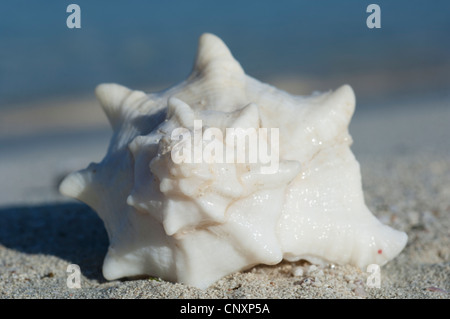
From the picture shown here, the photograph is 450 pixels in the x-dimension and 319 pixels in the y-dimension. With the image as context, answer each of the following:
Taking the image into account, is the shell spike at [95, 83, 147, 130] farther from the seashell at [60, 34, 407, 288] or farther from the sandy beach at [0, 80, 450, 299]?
the sandy beach at [0, 80, 450, 299]

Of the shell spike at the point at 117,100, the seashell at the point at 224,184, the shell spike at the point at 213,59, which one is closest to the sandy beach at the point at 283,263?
the seashell at the point at 224,184

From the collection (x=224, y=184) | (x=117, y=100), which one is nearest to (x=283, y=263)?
(x=224, y=184)

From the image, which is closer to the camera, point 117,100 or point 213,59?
point 213,59

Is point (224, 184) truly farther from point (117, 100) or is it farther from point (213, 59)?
point (117, 100)

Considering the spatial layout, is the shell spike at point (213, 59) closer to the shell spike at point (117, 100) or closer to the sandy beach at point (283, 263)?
the shell spike at point (117, 100)

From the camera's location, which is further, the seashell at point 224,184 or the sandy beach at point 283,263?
the sandy beach at point 283,263

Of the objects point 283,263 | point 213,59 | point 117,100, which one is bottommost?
point 283,263

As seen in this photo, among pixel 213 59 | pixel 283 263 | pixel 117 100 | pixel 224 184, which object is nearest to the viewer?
pixel 224 184
